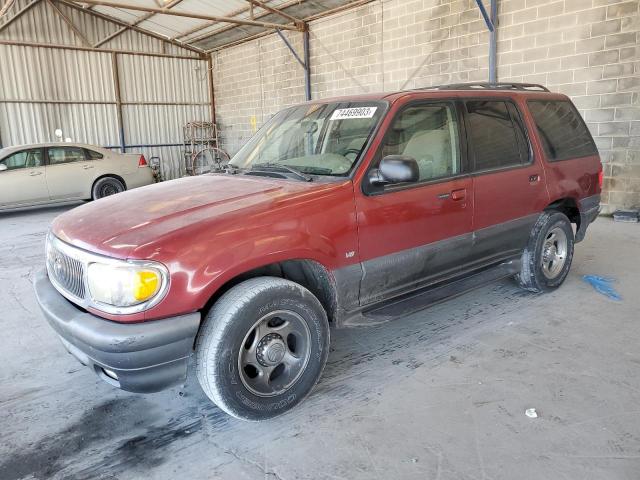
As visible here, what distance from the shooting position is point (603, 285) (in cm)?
452

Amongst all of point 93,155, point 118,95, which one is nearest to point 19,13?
point 118,95

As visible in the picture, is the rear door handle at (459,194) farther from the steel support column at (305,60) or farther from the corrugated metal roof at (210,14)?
the steel support column at (305,60)

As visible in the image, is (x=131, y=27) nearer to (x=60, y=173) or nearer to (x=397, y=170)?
(x=60, y=173)

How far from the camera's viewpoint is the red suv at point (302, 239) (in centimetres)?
A: 225

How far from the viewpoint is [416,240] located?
317cm

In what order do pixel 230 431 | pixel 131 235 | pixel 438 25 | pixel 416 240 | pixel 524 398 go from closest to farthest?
1. pixel 131 235
2. pixel 230 431
3. pixel 524 398
4. pixel 416 240
5. pixel 438 25

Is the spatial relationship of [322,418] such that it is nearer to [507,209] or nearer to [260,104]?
[507,209]

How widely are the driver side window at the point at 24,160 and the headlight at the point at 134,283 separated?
29.6 ft

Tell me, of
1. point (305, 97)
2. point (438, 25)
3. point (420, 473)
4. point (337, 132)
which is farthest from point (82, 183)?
point (420, 473)

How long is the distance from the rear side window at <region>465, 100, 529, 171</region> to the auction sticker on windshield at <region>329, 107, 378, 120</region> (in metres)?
0.82

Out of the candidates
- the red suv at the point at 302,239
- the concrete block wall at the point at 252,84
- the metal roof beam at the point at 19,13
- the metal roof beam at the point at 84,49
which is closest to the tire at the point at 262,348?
the red suv at the point at 302,239

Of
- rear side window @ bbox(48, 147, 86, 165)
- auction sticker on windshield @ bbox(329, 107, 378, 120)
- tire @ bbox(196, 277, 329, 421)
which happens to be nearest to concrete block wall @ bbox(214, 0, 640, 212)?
rear side window @ bbox(48, 147, 86, 165)

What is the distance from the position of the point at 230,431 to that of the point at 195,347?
0.50 metres

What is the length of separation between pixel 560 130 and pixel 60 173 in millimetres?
9424
